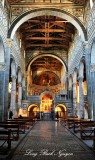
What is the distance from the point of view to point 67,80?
115 feet

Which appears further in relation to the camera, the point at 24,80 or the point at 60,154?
the point at 24,80

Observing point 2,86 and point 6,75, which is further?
point 6,75

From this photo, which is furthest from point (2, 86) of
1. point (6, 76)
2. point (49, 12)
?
point (49, 12)

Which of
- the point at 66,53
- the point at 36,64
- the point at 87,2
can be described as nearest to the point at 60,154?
the point at 87,2

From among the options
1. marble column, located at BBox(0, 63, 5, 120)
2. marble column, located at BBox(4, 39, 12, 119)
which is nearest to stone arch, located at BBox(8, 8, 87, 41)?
marble column, located at BBox(4, 39, 12, 119)

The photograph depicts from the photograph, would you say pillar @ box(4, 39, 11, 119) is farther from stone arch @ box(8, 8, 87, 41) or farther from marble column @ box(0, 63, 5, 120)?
stone arch @ box(8, 8, 87, 41)

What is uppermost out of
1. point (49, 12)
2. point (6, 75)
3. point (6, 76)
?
point (49, 12)

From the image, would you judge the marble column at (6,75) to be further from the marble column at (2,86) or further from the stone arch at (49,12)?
the stone arch at (49,12)

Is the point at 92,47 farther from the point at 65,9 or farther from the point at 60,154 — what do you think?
the point at 60,154

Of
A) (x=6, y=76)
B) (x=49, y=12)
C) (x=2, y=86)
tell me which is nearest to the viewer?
(x=2, y=86)

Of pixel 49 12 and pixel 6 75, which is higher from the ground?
pixel 49 12

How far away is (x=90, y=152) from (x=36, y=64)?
39572 millimetres

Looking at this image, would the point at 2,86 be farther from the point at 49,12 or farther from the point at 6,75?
the point at 49,12

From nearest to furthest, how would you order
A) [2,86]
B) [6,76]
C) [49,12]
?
[2,86]
[6,76]
[49,12]
